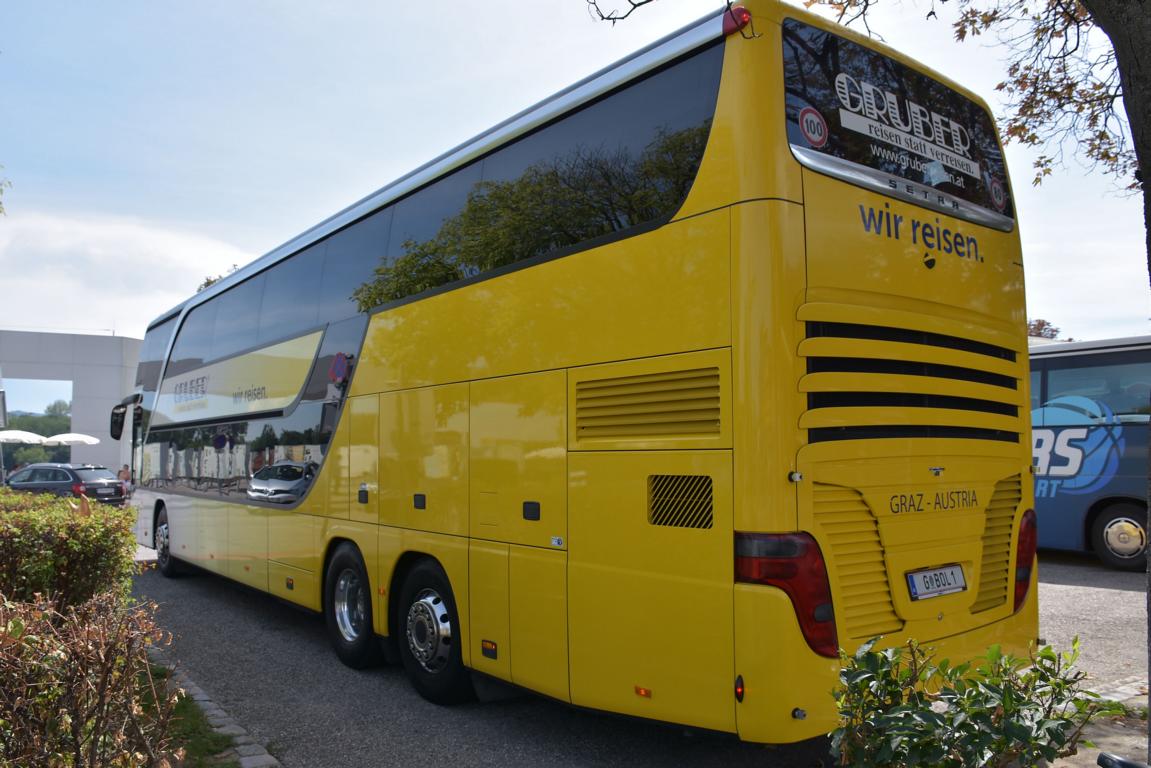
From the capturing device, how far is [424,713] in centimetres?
626

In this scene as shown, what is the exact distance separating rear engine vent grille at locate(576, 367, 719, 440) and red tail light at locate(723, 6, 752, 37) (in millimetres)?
1763

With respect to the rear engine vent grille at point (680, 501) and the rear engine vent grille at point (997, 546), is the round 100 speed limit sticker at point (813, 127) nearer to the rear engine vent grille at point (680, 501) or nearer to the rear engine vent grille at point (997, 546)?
the rear engine vent grille at point (680, 501)

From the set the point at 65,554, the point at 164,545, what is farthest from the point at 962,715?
the point at 164,545

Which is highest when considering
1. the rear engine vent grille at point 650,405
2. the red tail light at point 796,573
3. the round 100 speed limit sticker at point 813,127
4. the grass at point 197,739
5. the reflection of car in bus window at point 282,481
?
the round 100 speed limit sticker at point 813,127

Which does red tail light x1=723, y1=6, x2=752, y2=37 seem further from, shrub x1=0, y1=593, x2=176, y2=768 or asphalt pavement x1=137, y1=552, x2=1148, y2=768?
shrub x1=0, y1=593, x2=176, y2=768

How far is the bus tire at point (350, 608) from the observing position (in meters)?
7.41

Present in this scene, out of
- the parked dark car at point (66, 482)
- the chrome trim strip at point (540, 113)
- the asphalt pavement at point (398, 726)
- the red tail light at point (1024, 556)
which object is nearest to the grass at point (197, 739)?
the asphalt pavement at point (398, 726)

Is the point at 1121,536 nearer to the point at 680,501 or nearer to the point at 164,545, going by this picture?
the point at 680,501

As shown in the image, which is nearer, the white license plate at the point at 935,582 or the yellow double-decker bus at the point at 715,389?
the yellow double-decker bus at the point at 715,389

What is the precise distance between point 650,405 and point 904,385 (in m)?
1.40

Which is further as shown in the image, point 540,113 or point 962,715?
point 540,113

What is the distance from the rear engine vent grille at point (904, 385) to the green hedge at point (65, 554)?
483 cm

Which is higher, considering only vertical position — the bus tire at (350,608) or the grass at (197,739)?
the bus tire at (350,608)

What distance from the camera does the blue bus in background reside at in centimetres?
1250
